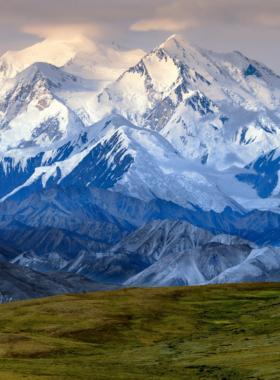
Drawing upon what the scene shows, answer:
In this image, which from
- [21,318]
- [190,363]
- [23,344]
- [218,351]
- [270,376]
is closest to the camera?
[270,376]

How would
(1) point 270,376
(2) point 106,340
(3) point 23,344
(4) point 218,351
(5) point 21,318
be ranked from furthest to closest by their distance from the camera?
1. (5) point 21,318
2. (2) point 106,340
3. (3) point 23,344
4. (4) point 218,351
5. (1) point 270,376

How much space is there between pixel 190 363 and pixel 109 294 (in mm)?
60918

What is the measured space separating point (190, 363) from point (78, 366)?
37.0 feet

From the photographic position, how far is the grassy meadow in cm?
7431

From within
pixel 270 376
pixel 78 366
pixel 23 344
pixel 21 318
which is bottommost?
pixel 21 318

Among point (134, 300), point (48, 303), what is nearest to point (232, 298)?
point (134, 300)

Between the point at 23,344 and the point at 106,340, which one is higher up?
the point at 23,344

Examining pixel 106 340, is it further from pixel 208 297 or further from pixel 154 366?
pixel 208 297

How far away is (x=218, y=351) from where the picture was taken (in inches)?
3371

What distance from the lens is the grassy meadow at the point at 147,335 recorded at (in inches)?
2926

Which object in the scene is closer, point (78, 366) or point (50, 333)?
point (78, 366)

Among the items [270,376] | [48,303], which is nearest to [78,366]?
[270,376]

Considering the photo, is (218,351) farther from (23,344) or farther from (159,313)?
(159,313)

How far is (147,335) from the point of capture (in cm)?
10606
